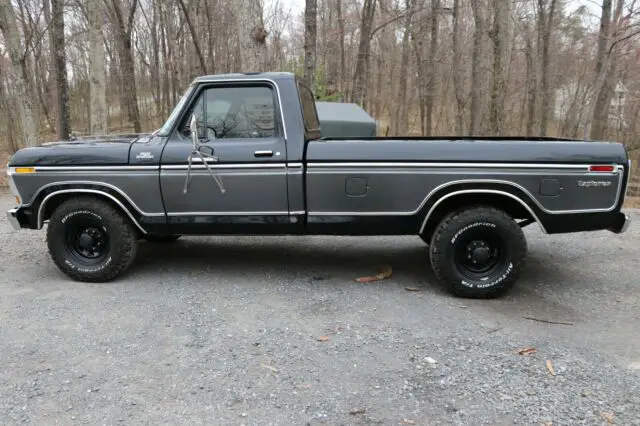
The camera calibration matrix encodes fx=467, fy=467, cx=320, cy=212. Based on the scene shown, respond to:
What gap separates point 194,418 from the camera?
8.57 ft

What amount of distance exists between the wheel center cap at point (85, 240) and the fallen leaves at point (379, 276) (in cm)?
275

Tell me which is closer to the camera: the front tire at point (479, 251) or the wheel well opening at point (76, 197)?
the front tire at point (479, 251)

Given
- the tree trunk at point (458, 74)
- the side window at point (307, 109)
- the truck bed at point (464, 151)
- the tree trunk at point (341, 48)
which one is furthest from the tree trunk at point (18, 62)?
the tree trunk at point (458, 74)

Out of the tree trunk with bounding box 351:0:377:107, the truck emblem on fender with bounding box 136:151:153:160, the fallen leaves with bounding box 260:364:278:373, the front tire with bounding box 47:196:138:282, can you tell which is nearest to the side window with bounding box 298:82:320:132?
the truck emblem on fender with bounding box 136:151:153:160

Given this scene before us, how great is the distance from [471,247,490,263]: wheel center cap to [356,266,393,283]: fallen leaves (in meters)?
0.95

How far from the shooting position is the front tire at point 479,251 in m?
4.21

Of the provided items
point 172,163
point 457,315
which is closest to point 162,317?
point 172,163

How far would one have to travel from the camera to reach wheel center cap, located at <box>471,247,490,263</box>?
430 cm

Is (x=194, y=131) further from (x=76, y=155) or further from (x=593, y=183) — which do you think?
(x=593, y=183)

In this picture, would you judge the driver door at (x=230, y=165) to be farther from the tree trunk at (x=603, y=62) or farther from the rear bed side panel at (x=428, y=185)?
the tree trunk at (x=603, y=62)

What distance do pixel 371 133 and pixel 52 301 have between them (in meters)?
4.77

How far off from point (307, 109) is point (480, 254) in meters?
2.29

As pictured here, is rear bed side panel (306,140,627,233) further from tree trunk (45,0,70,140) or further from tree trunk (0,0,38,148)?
tree trunk (45,0,70,140)

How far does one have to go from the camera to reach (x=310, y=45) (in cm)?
1012
